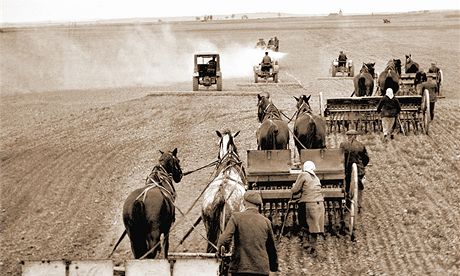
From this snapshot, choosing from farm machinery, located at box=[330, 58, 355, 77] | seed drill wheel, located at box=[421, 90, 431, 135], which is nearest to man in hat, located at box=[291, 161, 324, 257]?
seed drill wheel, located at box=[421, 90, 431, 135]

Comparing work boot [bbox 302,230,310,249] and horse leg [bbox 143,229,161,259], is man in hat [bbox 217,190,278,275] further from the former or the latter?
work boot [bbox 302,230,310,249]

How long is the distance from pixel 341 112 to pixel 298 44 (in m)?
42.7

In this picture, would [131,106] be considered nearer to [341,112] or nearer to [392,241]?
[341,112]

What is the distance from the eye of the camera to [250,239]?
7.34m

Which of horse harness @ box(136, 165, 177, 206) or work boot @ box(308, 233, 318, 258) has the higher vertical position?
horse harness @ box(136, 165, 177, 206)

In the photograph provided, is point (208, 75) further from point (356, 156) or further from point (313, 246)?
point (313, 246)

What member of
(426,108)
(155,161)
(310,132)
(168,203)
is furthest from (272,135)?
(426,108)

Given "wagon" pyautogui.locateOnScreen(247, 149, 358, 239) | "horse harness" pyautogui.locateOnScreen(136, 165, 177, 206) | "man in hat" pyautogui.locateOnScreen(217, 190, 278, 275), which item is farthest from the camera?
"wagon" pyautogui.locateOnScreen(247, 149, 358, 239)

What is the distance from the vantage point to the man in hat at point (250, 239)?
24.0 feet

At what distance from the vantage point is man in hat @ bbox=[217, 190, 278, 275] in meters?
7.32

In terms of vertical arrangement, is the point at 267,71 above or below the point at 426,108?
above

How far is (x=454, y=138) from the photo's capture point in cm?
1895

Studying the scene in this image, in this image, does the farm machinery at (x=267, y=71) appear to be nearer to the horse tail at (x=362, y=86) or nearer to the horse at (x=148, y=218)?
the horse tail at (x=362, y=86)

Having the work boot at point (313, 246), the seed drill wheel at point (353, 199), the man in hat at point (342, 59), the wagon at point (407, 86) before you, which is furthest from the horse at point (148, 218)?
the man in hat at point (342, 59)
